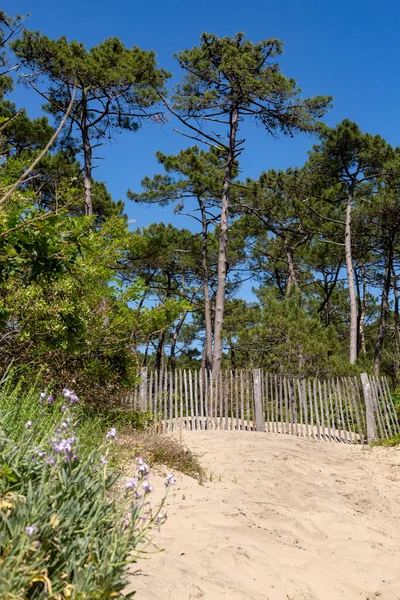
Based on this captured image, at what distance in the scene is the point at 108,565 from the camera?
196 cm

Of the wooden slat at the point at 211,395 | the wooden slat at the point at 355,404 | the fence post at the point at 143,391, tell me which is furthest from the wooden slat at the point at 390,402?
the fence post at the point at 143,391

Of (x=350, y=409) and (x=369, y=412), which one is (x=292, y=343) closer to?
Result: (x=350, y=409)

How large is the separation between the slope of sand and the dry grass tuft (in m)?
0.27

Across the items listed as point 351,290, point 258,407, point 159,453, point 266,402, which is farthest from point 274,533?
point 351,290

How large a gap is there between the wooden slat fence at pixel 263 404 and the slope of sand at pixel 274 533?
8.69 feet

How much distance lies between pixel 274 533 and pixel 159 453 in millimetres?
1974

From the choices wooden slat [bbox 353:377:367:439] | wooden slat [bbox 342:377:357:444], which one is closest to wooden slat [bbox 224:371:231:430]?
wooden slat [bbox 342:377:357:444]

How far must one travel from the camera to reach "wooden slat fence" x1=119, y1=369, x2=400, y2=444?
1071 centimetres

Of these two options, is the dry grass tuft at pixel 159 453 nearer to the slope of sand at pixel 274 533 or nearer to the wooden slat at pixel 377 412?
the slope of sand at pixel 274 533

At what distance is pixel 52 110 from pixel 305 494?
14162mm

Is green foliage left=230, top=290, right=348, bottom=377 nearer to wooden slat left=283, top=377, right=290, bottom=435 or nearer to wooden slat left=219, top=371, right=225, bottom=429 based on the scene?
wooden slat left=283, top=377, right=290, bottom=435

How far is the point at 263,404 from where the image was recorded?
11227mm

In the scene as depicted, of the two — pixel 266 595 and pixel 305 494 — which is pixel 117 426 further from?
pixel 266 595

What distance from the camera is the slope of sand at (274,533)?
3.28 m
